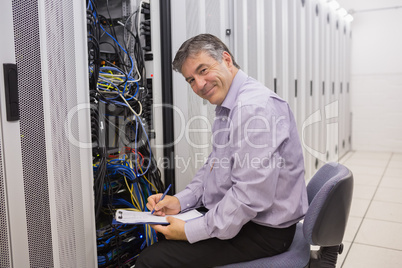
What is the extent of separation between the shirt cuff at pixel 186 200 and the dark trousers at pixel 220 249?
30 centimetres

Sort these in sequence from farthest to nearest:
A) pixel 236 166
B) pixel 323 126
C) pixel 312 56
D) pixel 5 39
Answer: pixel 323 126 < pixel 312 56 < pixel 236 166 < pixel 5 39

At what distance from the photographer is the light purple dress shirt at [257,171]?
1.10 m

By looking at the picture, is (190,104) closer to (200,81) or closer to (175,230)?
(200,81)

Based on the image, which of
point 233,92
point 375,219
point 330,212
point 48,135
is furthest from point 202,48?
point 375,219

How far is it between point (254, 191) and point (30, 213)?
2.52 feet

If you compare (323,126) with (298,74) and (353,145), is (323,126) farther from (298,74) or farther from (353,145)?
(353,145)

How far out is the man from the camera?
1.11 metres

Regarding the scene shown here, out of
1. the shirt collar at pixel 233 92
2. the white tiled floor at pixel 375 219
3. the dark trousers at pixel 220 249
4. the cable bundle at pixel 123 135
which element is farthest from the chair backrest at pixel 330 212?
the white tiled floor at pixel 375 219

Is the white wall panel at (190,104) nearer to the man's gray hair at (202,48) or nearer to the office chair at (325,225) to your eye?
the man's gray hair at (202,48)

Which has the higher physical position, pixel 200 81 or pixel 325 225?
pixel 200 81

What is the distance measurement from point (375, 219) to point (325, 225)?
2.17 meters

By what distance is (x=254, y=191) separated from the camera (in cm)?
110

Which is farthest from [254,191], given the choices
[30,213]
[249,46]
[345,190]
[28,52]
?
[249,46]

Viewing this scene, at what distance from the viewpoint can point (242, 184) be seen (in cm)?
110
